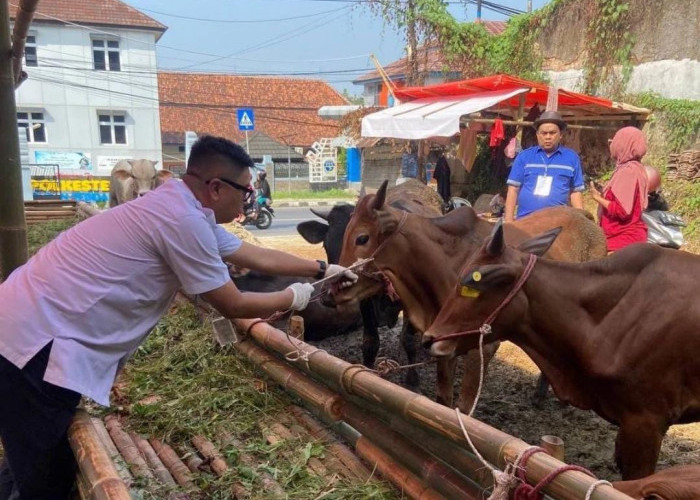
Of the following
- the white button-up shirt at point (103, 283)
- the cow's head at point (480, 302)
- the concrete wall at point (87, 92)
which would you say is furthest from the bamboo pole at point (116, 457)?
the concrete wall at point (87, 92)

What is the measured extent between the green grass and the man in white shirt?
78.0ft

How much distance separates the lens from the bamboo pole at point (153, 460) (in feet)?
9.25

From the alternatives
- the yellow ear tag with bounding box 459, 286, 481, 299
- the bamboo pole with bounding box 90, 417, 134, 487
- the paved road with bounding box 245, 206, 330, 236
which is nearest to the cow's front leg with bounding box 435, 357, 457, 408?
the yellow ear tag with bounding box 459, 286, 481, 299

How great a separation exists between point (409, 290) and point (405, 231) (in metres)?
0.40

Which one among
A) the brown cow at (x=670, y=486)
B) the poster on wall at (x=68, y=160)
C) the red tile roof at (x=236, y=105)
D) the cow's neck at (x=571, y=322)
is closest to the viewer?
the brown cow at (x=670, y=486)

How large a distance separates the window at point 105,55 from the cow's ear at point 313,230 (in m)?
28.2

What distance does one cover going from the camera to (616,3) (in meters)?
11.2

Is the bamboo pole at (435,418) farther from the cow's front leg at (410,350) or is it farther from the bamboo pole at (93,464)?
the cow's front leg at (410,350)

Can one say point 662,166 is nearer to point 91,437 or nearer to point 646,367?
point 646,367

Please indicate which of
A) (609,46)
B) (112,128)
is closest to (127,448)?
(609,46)

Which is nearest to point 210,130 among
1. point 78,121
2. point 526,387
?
point 78,121

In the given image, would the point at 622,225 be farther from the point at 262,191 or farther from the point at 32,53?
the point at 32,53

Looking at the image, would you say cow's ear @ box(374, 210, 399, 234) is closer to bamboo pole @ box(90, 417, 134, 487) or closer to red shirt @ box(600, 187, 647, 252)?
red shirt @ box(600, 187, 647, 252)

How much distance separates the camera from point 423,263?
3654 mm
